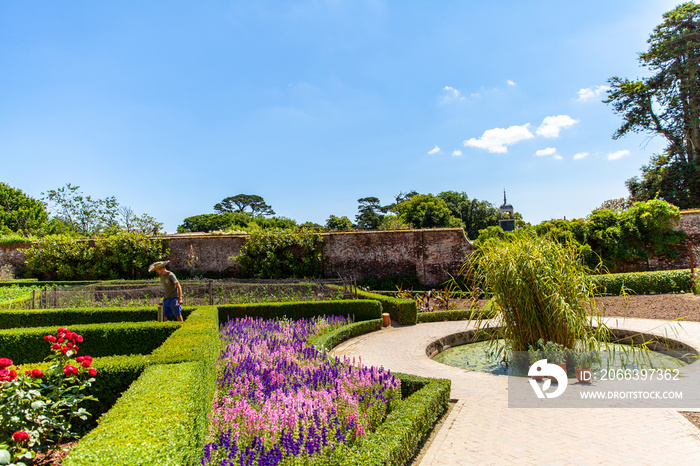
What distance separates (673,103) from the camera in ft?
80.2

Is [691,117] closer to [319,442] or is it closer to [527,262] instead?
[527,262]

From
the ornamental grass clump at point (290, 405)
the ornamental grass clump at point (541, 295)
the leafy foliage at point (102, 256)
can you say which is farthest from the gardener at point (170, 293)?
the leafy foliage at point (102, 256)

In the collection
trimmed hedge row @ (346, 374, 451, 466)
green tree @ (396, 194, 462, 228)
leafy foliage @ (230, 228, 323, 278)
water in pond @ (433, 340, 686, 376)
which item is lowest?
water in pond @ (433, 340, 686, 376)

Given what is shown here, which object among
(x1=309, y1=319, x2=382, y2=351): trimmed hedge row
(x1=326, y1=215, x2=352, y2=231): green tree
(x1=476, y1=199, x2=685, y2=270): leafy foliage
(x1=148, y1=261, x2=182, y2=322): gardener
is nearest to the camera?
(x1=309, y1=319, x2=382, y2=351): trimmed hedge row

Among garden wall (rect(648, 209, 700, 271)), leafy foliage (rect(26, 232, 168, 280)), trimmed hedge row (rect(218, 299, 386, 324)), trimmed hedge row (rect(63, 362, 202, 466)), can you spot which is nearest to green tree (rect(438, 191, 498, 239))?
garden wall (rect(648, 209, 700, 271))

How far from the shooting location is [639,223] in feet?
51.1

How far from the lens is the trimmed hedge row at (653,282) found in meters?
11.9

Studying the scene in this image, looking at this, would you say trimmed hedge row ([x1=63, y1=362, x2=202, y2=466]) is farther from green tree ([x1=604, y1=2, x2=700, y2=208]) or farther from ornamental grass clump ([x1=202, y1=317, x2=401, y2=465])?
green tree ([x1=604, y1=2, x2=700, y2=208])

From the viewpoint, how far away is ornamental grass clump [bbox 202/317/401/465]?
2752 mm

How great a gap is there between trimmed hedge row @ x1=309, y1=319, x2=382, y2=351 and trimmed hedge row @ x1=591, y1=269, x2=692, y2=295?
7632 millimetres

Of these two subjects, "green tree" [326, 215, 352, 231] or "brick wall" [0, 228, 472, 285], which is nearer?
"brick wall" [0, 228, 472, 285]

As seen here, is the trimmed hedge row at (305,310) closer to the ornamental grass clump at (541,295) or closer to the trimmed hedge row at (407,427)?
the ornamental grass clump at (541,295)

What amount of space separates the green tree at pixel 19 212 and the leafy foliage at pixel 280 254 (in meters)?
26.9

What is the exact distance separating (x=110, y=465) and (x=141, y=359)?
2.41 metres
